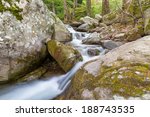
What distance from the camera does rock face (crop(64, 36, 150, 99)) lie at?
2.73 meters

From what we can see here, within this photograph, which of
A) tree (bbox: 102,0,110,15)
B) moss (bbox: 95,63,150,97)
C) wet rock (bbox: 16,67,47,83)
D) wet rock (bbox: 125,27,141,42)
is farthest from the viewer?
tree (bbox: 102,0,110,15)

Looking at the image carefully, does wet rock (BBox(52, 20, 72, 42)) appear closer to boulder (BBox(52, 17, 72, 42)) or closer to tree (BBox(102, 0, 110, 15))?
boulder (BBox(52, 17, 72, 42))

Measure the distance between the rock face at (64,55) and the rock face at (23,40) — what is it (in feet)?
0.86

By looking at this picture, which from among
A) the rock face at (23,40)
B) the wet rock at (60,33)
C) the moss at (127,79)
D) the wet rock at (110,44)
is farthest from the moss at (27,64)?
the moss at (127,79)

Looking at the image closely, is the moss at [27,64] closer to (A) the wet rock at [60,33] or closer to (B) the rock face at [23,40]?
(B) the rock face at [23,40]

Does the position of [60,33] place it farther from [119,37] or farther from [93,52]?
[119,37]

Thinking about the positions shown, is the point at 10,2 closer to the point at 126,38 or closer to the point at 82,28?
the point at 126,38

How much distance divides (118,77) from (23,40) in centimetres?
252

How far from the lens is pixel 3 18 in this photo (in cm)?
452

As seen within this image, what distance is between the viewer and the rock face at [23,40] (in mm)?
4480

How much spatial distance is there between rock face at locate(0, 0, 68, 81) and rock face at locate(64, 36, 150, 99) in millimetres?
1686

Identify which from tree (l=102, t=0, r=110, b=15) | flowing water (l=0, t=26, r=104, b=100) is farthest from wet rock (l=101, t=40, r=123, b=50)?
tree (l=102, t=0, r=110, b=15)

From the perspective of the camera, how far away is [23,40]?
15.6ft

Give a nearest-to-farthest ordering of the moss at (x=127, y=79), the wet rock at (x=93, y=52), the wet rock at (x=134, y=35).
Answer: the moss at (x=127, y=79) < the wet rock at (x=93, y=52) < the wet rock at (x=134, y=35)
